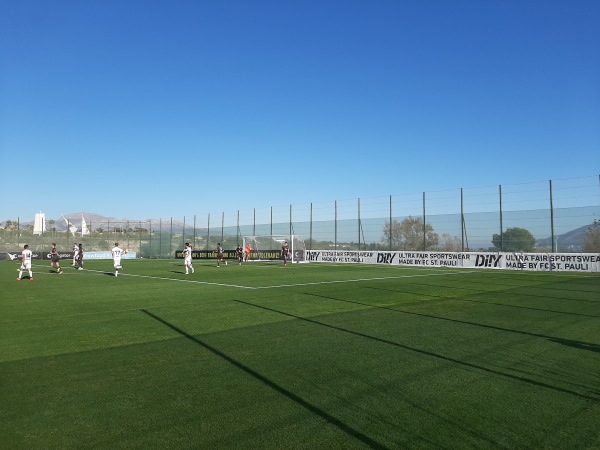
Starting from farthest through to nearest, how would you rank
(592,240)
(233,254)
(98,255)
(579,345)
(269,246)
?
1. (98,255)
2. (233,254)
3. (269,246)
4. (592,240)
5. (579,345)

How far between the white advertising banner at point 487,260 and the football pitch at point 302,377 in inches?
650

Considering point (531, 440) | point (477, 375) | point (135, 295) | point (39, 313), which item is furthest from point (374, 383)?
point (135, 295)

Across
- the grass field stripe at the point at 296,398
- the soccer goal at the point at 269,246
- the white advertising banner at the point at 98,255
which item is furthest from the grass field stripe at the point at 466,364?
the white advertising banner at the point at 98,255

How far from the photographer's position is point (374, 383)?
235 inches

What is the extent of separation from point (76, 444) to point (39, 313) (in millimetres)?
9289

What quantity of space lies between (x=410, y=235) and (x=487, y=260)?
28.1 ft

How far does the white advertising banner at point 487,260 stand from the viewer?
2722cm

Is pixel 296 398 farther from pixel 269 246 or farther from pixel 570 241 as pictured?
pixel 269 246

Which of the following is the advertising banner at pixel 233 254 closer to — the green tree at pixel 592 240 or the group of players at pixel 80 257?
the group of players at pixel 80 257

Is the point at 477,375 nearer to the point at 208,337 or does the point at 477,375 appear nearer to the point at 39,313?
the point at 208,337

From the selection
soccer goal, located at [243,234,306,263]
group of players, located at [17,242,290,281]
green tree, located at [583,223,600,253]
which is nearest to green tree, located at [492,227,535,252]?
green tree, located at [583,223,600,253]

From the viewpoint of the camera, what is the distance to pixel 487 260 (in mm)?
30938

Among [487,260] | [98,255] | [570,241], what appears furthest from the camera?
[98,255]

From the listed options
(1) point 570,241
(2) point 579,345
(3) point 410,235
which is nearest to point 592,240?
(1) point 570,241
